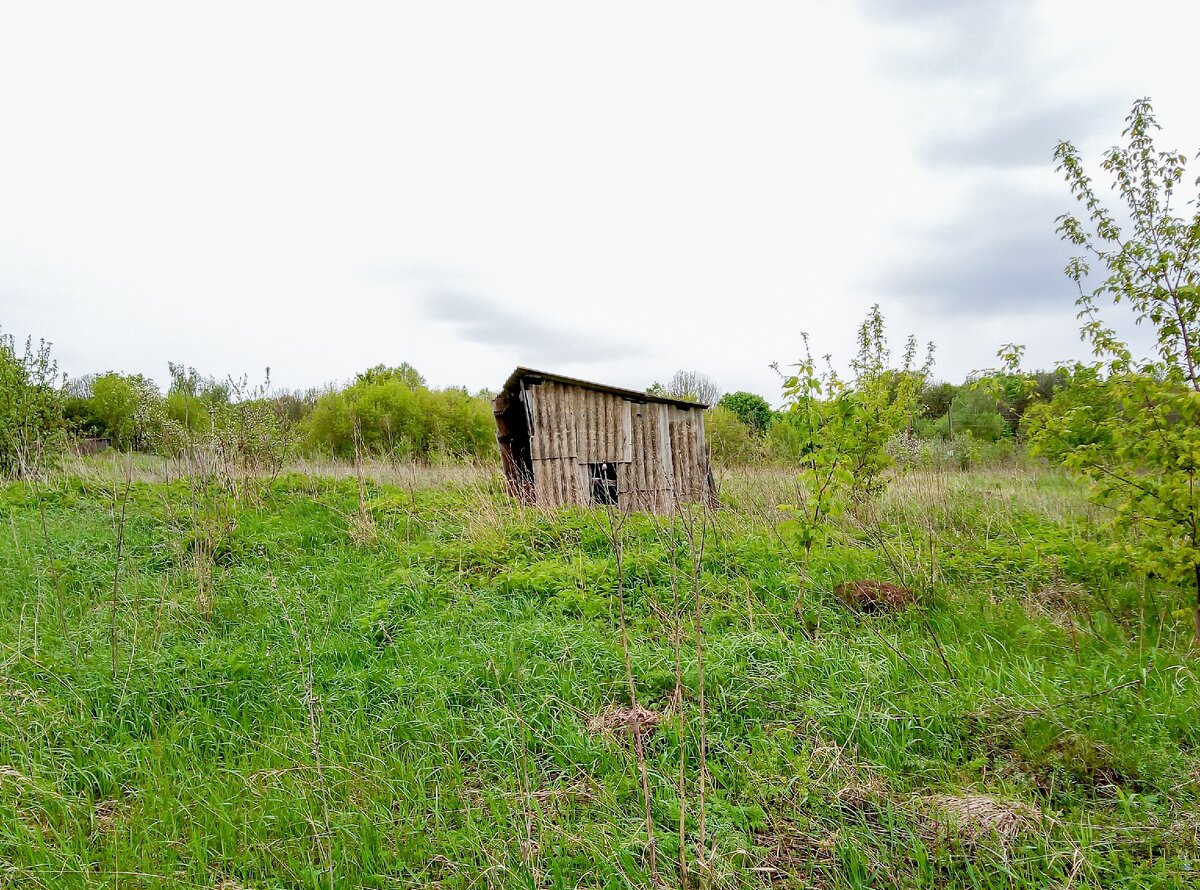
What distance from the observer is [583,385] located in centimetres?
1076

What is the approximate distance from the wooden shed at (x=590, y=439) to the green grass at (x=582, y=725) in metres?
4.93

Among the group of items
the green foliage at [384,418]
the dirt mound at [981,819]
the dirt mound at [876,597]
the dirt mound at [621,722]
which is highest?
the green foliage at [384,418]

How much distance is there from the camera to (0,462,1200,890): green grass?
2230mm

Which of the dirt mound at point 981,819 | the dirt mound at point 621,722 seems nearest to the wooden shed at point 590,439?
the dirt mound at point 621,722

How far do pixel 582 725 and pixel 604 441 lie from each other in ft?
26.8

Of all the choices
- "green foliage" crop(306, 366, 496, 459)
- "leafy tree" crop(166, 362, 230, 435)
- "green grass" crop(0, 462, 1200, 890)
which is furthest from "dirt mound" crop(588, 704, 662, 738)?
"green foliage" crop(306, 366, 496, 459)

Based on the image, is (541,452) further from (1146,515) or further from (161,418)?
(1146,515)

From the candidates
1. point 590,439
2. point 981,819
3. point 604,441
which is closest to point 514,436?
point 590,439

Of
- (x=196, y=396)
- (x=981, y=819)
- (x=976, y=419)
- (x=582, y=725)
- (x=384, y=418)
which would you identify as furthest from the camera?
(x=976, y=419)

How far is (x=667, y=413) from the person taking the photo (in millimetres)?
11805

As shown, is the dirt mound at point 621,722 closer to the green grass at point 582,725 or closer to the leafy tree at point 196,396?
the green grass at point 582,725

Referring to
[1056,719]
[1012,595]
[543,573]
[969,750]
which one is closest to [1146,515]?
[1012,595]

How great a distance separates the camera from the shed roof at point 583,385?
10318 millimetres

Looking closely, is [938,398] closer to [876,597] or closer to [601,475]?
[601,475]
